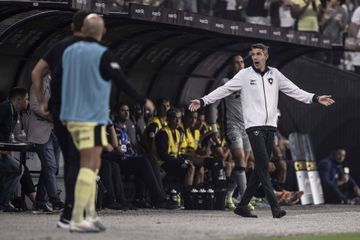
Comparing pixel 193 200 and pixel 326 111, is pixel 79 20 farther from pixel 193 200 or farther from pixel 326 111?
pixel 326 111

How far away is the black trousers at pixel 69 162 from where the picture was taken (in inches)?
457

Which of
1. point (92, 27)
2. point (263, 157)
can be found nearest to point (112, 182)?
point (263, 157)

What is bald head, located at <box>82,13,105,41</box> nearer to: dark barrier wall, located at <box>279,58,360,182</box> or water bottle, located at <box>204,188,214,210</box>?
water bottle, located at <box>204,188,214,210</box>

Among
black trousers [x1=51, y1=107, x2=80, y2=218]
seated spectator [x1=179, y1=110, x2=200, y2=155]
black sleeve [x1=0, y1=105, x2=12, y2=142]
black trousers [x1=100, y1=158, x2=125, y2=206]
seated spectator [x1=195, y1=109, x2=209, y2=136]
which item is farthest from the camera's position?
seated spectator [x1=195, y1=109, x2=209, y2=136]

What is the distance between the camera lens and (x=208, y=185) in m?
18.2

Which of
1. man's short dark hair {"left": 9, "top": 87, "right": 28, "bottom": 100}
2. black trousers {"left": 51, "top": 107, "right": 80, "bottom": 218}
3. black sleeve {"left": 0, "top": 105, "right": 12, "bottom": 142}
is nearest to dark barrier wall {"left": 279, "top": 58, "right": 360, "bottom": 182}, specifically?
man's short dark hair {"left": 9, "top": 87, "right": 28, "bottom": 100}

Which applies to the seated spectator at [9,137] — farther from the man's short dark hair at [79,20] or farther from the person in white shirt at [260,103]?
the man's short dark hair at [79,20]

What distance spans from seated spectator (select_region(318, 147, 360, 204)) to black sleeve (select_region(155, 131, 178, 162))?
5847mm

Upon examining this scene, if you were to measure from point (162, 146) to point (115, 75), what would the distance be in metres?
7.03

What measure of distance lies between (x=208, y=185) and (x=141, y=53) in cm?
262

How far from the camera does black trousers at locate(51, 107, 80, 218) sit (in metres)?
11.6

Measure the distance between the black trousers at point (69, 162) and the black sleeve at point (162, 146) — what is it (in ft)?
20.2

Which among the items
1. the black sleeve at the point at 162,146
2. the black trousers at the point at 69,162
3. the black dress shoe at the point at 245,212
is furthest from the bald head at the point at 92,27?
→ the black sleeve at the point at 162,146

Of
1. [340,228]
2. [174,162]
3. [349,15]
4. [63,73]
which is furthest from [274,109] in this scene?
[349,15]
